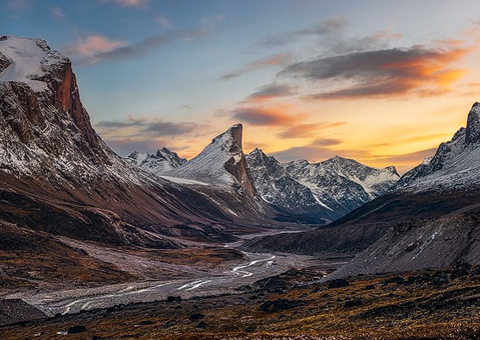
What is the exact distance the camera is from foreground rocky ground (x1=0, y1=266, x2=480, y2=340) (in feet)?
183

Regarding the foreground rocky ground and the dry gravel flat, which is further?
the dry gravel flat

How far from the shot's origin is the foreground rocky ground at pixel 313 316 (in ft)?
183

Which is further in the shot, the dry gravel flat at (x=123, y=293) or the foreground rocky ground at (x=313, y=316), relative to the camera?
the dry gravel flat at (x=123, y=293)

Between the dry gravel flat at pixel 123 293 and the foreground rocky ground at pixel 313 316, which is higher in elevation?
the foreground rocky ground at pixel 313 316

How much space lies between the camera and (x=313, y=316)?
7962 cm

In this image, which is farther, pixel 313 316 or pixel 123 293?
pixel 123 293

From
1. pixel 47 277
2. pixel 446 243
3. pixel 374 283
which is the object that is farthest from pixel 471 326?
pixel 47 277

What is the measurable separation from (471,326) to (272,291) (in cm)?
9513

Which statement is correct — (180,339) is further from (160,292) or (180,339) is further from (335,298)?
(160,292)

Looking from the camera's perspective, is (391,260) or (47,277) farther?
(47,277)

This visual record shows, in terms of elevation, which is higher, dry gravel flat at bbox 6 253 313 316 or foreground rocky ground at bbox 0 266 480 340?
foreground rocky ground at bbox 0 266 480 340

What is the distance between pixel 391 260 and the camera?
137 m

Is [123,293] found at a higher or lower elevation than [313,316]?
lower

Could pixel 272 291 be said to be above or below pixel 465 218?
below
